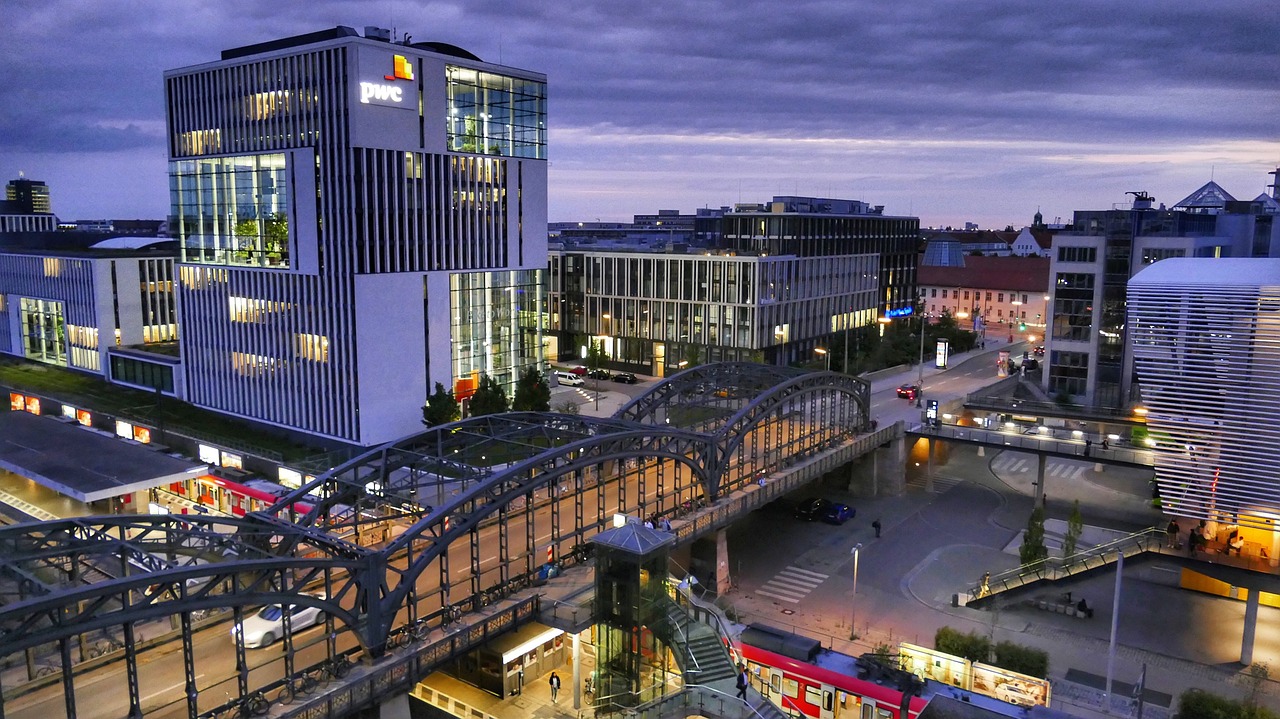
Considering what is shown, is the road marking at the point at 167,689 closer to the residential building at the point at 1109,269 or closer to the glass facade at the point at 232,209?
the glass facade at the point at 232,209

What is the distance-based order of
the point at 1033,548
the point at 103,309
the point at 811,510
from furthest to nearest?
the point at 103,309, the point at 811,510, the point at 1033,548

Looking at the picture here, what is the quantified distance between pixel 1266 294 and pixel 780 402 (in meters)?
23.9

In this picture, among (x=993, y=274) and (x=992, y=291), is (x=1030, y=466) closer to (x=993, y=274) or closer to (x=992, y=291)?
(x=992, y=291)

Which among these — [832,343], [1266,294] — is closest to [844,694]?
[1266,294]

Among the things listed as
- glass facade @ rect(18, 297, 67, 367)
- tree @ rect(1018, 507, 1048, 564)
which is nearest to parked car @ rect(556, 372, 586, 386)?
glass facade @ rect(18, 297, 67, 367)

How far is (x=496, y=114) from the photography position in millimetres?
62688

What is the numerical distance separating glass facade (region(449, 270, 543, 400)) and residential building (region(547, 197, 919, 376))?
2146cm

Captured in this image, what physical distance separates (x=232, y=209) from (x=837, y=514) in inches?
1822

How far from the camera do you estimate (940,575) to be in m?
44.8

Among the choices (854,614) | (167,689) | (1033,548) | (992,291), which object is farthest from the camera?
(992,291)

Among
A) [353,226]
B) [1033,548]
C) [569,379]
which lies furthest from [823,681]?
[569,379]

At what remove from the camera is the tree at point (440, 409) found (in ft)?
185

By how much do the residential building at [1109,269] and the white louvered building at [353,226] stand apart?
4397 centimetres

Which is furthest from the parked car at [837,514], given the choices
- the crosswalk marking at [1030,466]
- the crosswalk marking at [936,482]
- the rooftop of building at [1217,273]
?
the rooftop of building at [1217,273]
